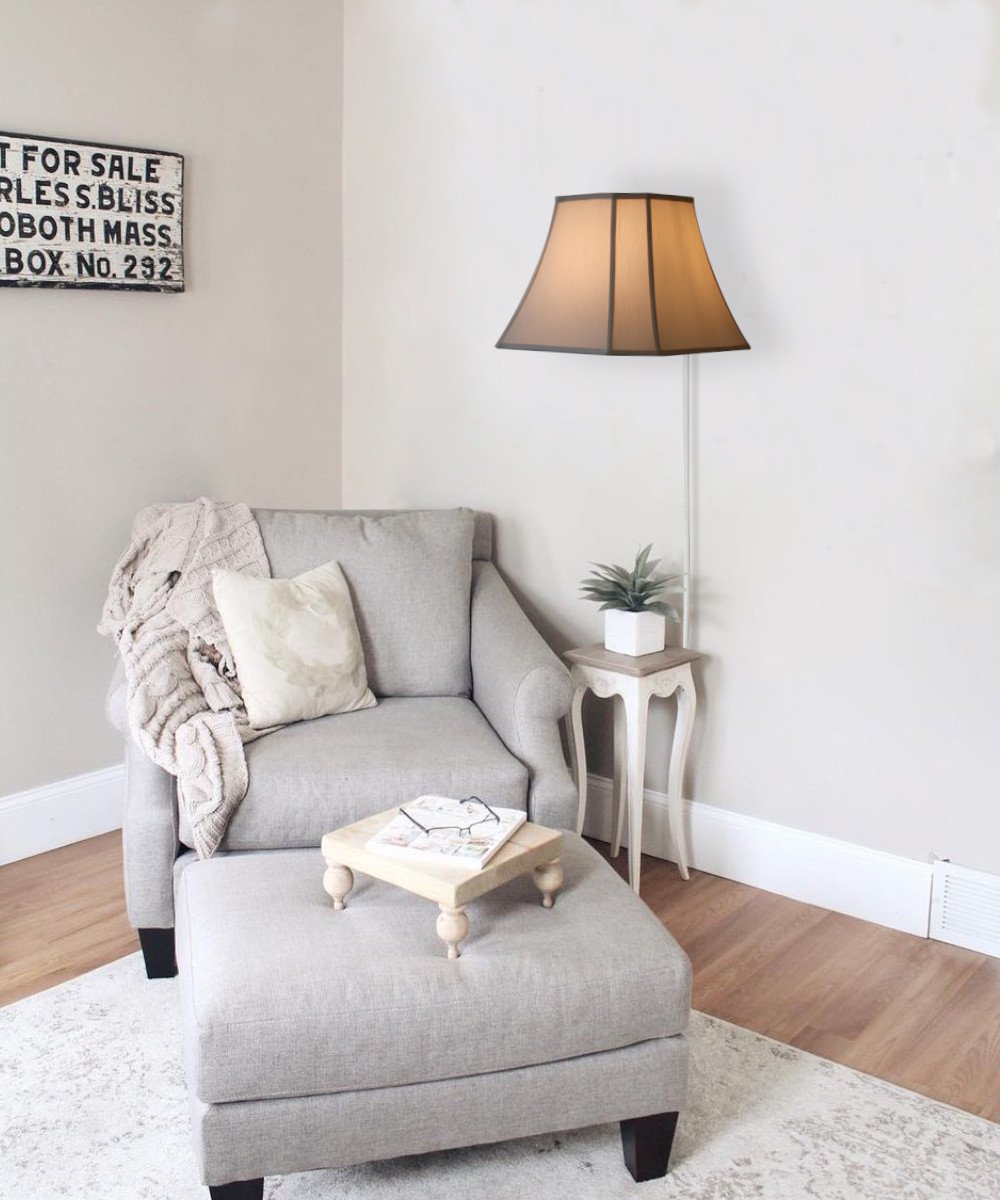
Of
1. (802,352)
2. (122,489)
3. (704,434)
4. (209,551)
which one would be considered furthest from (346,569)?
(802,352)

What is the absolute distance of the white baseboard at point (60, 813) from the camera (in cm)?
315

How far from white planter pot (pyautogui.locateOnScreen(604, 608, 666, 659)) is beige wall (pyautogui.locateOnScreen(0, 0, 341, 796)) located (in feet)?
3.81

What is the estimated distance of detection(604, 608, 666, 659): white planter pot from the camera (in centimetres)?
297

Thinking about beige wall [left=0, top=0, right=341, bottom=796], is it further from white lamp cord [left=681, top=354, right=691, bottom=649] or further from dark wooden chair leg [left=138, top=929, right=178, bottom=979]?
white lamp cord [left=681, top=354, right=691, bottom=649]

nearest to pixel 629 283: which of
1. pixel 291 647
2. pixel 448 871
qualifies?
pixel 291 647

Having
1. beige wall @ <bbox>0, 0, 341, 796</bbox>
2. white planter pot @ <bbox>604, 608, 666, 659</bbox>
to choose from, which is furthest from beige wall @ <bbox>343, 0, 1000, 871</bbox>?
beige wall @ <bbox>0, 0, 341, 796</bbox>

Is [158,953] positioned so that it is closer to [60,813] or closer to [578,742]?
[60,813]

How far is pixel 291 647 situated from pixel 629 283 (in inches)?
40.8

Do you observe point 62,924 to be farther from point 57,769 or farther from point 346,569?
point 346,569

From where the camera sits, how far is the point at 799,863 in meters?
3.03

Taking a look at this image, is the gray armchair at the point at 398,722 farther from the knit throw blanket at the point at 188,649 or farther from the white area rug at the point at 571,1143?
the white area rug at the point at 571,1143

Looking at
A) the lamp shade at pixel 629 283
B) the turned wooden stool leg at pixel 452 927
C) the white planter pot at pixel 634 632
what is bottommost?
the turned wooden stool leg at pixel 452 927

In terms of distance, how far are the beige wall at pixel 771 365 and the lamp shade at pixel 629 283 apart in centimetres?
25

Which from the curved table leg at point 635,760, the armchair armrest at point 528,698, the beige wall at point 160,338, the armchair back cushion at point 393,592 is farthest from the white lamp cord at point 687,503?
the beige wall at point 160,338
